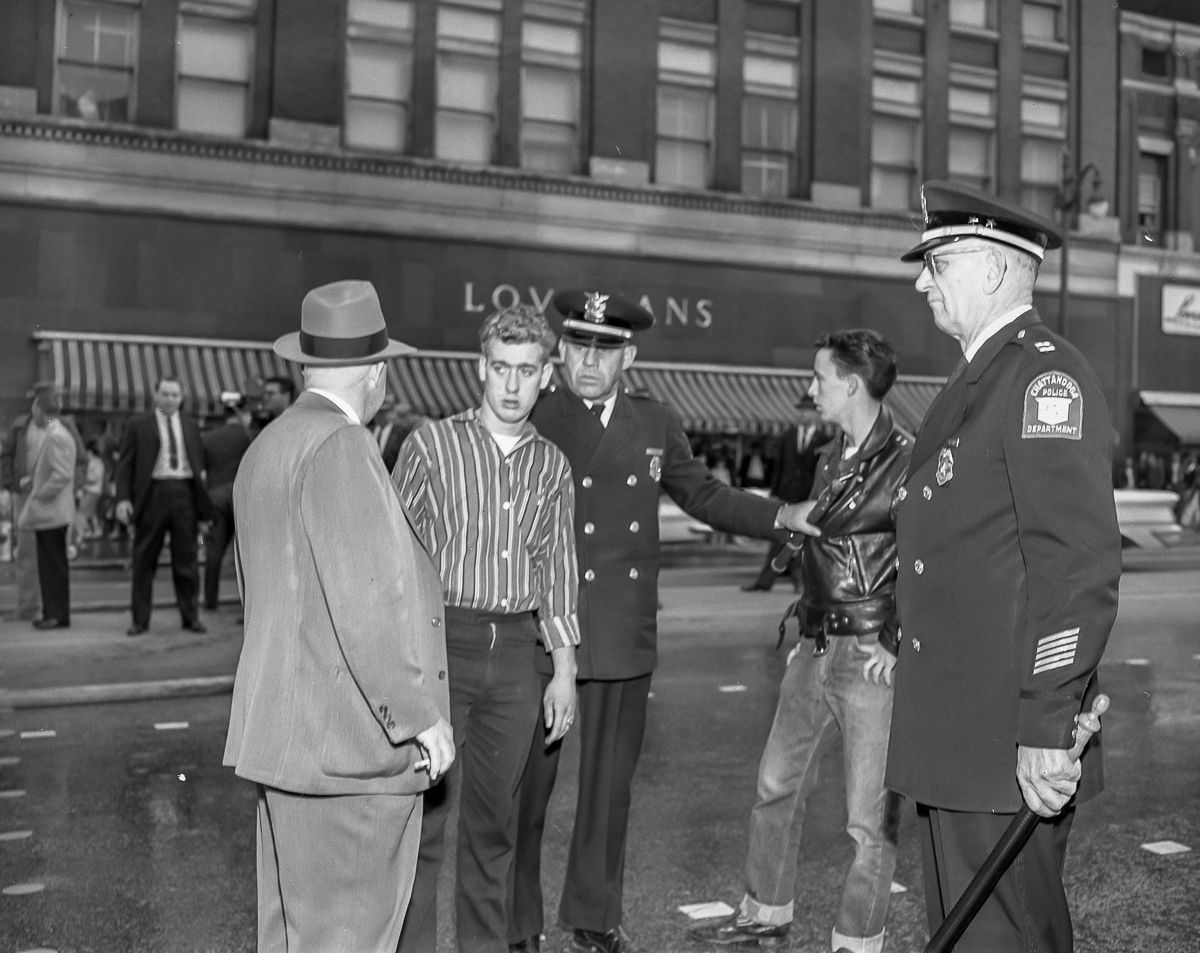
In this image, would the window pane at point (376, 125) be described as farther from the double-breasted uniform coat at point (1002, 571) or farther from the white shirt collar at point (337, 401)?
the double-breasted uniform coat at point (1002, 571)

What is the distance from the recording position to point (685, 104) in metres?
26.6

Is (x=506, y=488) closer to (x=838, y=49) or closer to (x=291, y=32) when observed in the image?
(x=291, y=32)

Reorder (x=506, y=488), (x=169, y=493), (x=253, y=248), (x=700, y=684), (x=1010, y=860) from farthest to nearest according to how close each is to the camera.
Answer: (x=253, y=248) < (x=169, y=493) < (x=700, y=684) < (x=506, y=488) < (x=1010, y=860)

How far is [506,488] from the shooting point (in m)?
4.47

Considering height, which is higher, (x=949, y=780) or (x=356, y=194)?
(x=356, y=194)

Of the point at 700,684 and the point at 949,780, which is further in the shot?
the point at 700,684

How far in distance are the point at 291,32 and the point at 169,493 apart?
13.4 meters

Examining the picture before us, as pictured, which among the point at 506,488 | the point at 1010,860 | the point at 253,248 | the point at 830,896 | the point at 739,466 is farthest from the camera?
the point at 739,466

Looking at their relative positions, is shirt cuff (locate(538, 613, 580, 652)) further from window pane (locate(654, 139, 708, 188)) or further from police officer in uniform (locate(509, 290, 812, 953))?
window pane (locate(654, 139, 708, 188))

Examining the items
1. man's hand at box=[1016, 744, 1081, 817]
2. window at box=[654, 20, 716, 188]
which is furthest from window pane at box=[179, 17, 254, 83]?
man's hand at box=[1016, 744, 1081, 817]

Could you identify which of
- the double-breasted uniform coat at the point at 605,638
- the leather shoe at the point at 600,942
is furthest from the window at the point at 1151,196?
the leather shoe at the point at 600,942

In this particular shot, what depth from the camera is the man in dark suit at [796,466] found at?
14.8 meters

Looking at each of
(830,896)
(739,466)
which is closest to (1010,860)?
(830,896)

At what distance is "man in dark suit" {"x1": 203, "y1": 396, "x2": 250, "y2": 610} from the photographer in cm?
1314
